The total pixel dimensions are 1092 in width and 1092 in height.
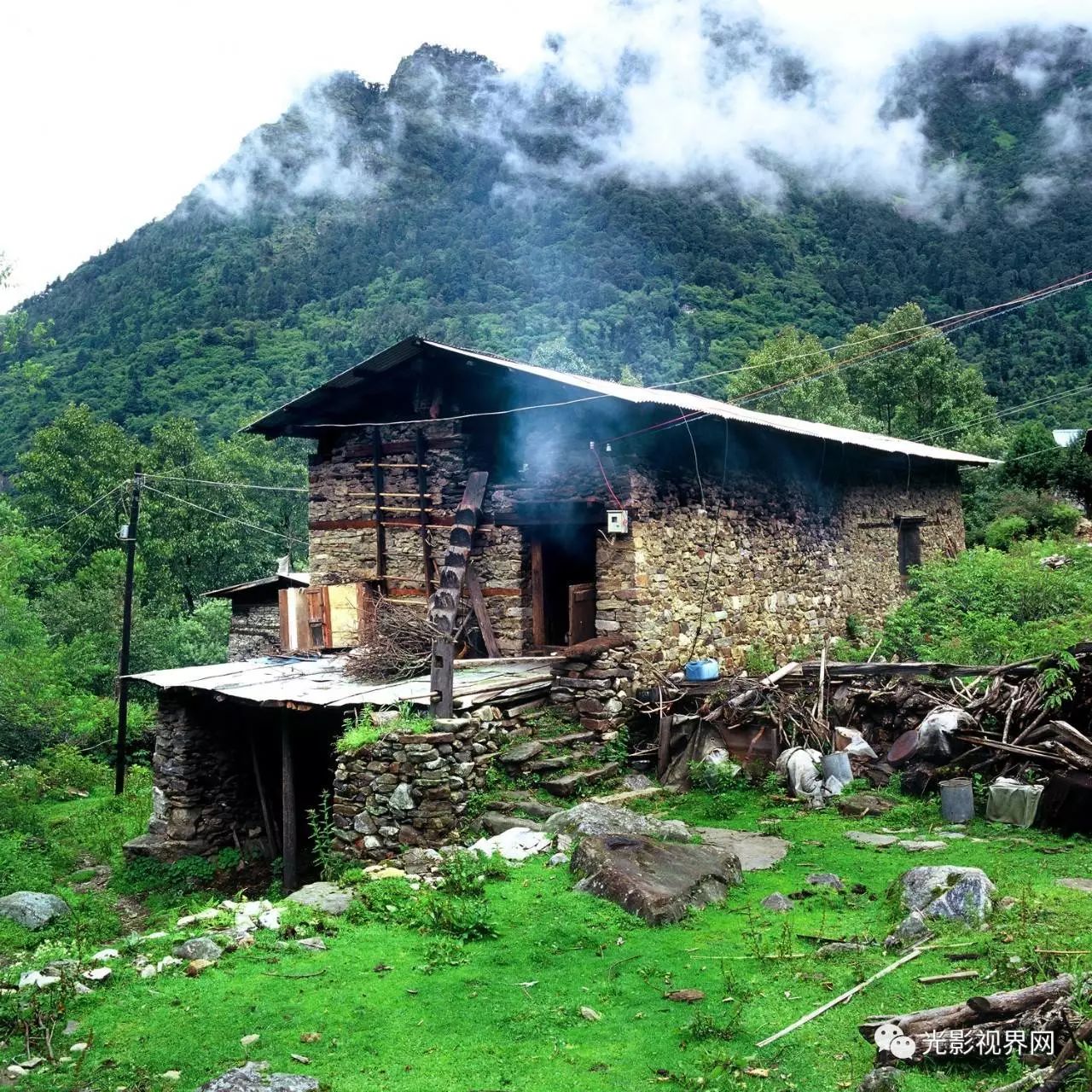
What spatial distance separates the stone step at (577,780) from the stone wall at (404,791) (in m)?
0.85

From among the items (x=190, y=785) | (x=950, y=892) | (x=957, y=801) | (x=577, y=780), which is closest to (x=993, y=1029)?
(x=950, y=892)

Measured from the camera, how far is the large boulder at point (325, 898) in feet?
23.9

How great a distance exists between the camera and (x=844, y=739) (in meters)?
10.4

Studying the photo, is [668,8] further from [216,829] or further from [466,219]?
[216,829]

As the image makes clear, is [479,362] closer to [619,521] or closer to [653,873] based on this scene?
[619,521]

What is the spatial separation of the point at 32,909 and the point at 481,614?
6.18 m

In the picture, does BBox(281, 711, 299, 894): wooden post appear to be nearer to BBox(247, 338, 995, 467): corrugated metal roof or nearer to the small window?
BBox(247, 338, 995, 467): corrugated metal roof

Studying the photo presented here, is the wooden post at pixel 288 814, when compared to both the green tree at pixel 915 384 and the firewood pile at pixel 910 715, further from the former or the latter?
the green tree at pixel 915 384

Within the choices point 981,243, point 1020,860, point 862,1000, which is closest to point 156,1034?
point 862,1000

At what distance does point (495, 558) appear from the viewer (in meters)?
13.0

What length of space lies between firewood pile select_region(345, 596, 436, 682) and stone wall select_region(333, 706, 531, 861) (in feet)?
5.99

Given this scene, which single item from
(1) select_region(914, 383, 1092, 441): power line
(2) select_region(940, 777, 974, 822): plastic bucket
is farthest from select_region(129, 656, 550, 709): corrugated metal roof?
(1) select_region(914, 383, 1092, 441): power line

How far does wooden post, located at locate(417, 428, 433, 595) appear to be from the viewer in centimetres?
1361

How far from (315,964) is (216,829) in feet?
23.2
